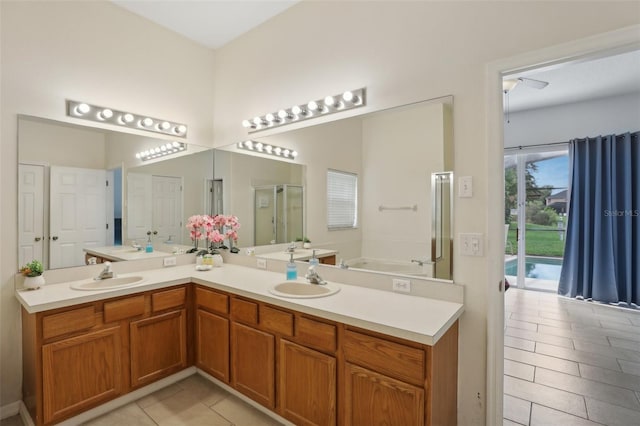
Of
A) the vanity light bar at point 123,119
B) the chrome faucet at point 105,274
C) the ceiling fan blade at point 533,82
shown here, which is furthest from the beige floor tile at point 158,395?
the ceiling fan blade at point 533,82

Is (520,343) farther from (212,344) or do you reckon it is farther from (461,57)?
(212,344)

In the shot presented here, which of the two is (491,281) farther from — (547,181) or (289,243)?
(547,181)

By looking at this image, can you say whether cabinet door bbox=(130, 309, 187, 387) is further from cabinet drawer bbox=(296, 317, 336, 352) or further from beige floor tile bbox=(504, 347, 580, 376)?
beige floor tile bbox=(504, 347, 580, 376)

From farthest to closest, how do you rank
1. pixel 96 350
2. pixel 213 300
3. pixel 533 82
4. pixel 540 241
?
pixel 540 241 < pixel 533 82 < pixel 213 300 < pixel 96 350

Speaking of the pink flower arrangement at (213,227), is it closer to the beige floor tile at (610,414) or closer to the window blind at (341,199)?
the window blind at (341,199)

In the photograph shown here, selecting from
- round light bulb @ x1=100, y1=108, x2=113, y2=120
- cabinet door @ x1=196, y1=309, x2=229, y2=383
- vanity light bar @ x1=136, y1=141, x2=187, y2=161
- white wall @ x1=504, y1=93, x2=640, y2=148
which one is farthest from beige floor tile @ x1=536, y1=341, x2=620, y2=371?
round light bulb @ x1=100, y1=108, x2=113, y2=120

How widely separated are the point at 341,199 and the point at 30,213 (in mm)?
2263

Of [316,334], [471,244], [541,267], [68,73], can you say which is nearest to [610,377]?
[471,244]

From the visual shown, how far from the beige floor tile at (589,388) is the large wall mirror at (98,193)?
3.43 m

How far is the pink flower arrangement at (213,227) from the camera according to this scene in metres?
3.09

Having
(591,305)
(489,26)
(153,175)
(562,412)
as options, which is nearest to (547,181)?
(591,305)

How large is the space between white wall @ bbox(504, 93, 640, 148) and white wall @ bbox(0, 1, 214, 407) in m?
5.16

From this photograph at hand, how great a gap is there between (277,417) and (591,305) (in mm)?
4793

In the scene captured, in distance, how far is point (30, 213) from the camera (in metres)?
2.22
